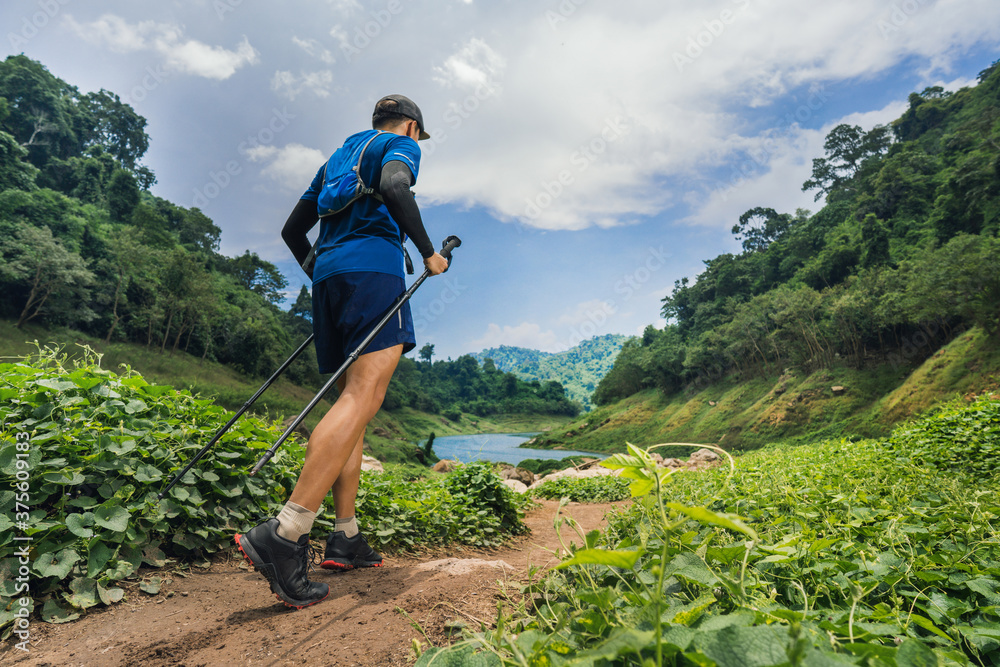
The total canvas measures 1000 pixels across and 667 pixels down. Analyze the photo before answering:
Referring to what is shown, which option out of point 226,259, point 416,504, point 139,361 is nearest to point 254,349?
point 139,361

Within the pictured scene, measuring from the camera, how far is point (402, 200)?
2.30 m

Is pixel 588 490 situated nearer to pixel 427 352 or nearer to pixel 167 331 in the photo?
pixel 167 331

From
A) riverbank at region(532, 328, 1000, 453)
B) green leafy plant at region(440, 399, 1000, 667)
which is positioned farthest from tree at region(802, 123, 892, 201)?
green leafy plant at region(440, 399, 1000, 667)

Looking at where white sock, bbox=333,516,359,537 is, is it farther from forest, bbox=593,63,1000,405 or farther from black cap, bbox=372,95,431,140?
forest, bbox=593,63,1000,405

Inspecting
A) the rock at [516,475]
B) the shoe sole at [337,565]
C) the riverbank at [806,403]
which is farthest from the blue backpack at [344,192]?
the rock at [516,475]

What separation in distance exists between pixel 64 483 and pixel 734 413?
4059cm

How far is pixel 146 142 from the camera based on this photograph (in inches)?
2589

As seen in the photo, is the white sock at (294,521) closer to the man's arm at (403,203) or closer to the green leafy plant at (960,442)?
the man's arm at (403,203)

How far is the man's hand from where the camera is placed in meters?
2.47

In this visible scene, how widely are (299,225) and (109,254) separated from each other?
42.6m

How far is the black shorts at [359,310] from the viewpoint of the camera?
2.24 meters

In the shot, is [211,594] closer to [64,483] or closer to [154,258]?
[64,483]

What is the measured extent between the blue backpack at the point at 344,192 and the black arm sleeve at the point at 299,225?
1.50 ft

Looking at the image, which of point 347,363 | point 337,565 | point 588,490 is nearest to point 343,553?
point 337,565
